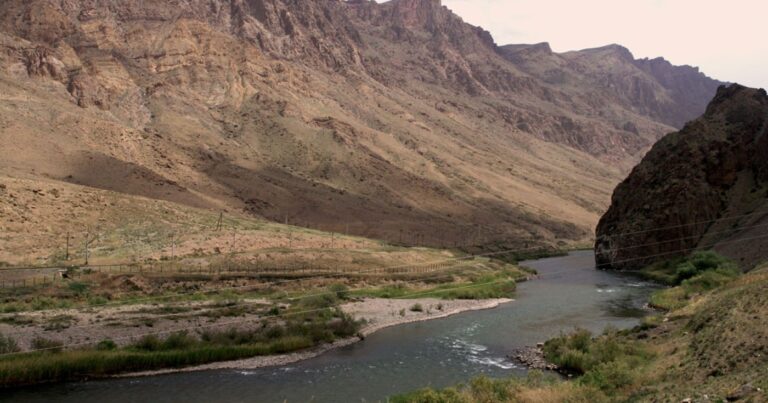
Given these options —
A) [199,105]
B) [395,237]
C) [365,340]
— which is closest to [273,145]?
[199,105]

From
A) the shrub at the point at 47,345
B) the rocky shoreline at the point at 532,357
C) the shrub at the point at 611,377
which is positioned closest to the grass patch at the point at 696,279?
the rocky shoreline at the point at 532,357

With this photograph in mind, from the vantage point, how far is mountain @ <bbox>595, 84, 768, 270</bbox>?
83688 mm

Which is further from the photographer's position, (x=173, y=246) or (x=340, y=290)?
(x=173, y=246)

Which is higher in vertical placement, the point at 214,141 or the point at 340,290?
the point at 214,141

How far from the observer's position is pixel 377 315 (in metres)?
54.0

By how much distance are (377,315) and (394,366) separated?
55.5 ft

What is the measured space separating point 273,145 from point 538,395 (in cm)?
12415

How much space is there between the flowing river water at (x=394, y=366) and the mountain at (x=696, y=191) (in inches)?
1120

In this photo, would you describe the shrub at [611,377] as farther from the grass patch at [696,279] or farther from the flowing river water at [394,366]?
the grass patch at [696,279]

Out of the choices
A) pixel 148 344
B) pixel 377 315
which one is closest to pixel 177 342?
pixel 148 344

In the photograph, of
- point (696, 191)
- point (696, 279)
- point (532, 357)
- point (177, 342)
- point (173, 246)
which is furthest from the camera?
point (696, 191)

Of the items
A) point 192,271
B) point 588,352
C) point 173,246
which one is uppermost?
point 173,246

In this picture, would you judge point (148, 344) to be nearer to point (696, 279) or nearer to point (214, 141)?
point (696, 279)

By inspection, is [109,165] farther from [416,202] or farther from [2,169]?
[416,202]
